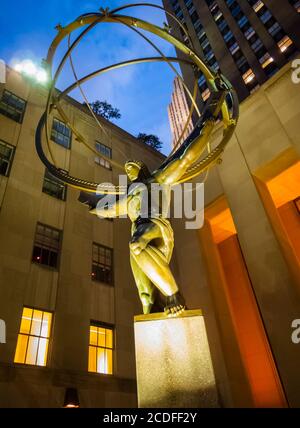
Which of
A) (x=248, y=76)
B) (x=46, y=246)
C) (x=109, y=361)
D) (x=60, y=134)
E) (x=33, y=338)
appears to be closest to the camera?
(x=33, y=338)

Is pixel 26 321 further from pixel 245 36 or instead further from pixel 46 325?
pixel 245 36

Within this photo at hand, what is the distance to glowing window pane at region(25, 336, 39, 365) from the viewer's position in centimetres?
944

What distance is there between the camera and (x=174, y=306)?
4113mm

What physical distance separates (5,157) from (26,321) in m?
6.82

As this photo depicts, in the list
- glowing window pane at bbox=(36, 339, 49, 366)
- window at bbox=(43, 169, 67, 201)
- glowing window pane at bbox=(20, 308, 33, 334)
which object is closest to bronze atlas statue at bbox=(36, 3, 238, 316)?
glowing window pane at bbox=(20, 308, 33, 334)

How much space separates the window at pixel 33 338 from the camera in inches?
372

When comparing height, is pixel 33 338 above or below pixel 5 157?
below

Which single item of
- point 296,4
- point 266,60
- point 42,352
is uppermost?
point 296,4

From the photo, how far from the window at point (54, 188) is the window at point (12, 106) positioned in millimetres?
3206

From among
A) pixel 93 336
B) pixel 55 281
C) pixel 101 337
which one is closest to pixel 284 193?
pixel 101 337

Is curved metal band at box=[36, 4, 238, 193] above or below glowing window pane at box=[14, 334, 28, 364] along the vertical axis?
above

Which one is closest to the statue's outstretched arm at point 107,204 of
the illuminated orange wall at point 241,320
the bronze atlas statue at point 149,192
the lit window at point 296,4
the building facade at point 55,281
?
the bronze atlas statue at point 149,192

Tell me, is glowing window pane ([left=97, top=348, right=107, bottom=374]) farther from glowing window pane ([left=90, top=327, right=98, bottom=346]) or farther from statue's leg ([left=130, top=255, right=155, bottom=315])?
statue's leg ([left=130, top=255, right=155, bottom=315])

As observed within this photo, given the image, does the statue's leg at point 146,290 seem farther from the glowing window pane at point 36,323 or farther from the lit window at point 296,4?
the lit window at point 296,4
